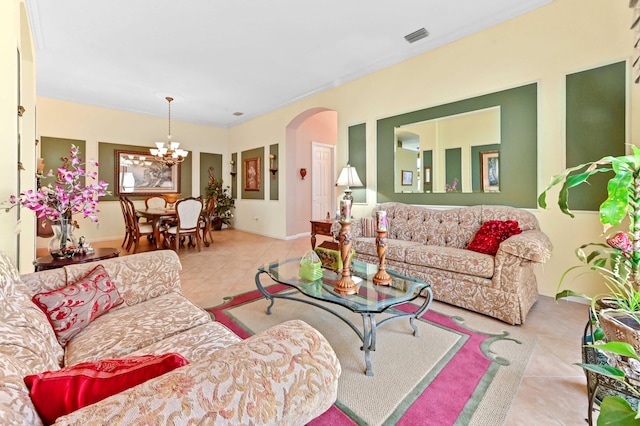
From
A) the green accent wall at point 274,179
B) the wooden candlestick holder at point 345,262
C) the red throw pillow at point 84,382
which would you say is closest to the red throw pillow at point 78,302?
the red throw pillow at point 84,382

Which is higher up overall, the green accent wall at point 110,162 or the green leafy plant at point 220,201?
the green accent wall at point 110,162

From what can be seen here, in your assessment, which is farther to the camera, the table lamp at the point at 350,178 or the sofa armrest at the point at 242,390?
the table lamp at the point at 350,178

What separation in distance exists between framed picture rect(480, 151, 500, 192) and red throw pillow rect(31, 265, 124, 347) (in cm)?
358

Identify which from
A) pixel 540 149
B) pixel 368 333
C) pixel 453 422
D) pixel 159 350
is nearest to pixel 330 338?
pixel 368 333

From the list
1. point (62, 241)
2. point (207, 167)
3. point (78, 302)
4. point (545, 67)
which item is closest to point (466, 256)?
point (545, 67)

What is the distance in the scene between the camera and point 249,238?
21.0ft

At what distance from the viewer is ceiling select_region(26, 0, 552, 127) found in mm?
2918

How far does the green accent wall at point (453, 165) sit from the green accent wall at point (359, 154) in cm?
125

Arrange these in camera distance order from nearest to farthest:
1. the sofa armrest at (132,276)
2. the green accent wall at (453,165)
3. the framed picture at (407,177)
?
the sofa armrest at (132,276) < the green accent wall at (453,165) < the framed picture at (407,177)

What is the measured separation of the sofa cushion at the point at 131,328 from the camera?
1207 millimetres

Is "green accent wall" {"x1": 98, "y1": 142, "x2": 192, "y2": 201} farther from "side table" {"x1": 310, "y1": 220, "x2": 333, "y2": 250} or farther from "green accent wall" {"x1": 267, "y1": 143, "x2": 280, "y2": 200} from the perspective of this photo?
"side table" {"x1": 310, "y1": 220, "x2": 333, "y2": 250}

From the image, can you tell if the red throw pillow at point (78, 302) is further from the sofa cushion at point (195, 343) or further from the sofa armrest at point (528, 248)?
the sofa armrest at point (528, 248)

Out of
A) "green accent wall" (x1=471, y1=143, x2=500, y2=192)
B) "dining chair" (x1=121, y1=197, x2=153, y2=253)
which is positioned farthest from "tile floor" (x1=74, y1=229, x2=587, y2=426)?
"green accent wall" (x1=471, y1=143, x2=500, y2=192)

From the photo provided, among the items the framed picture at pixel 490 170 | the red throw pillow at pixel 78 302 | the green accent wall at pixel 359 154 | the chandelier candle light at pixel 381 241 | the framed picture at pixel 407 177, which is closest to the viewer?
the red throw pillow at pixel 78 302
